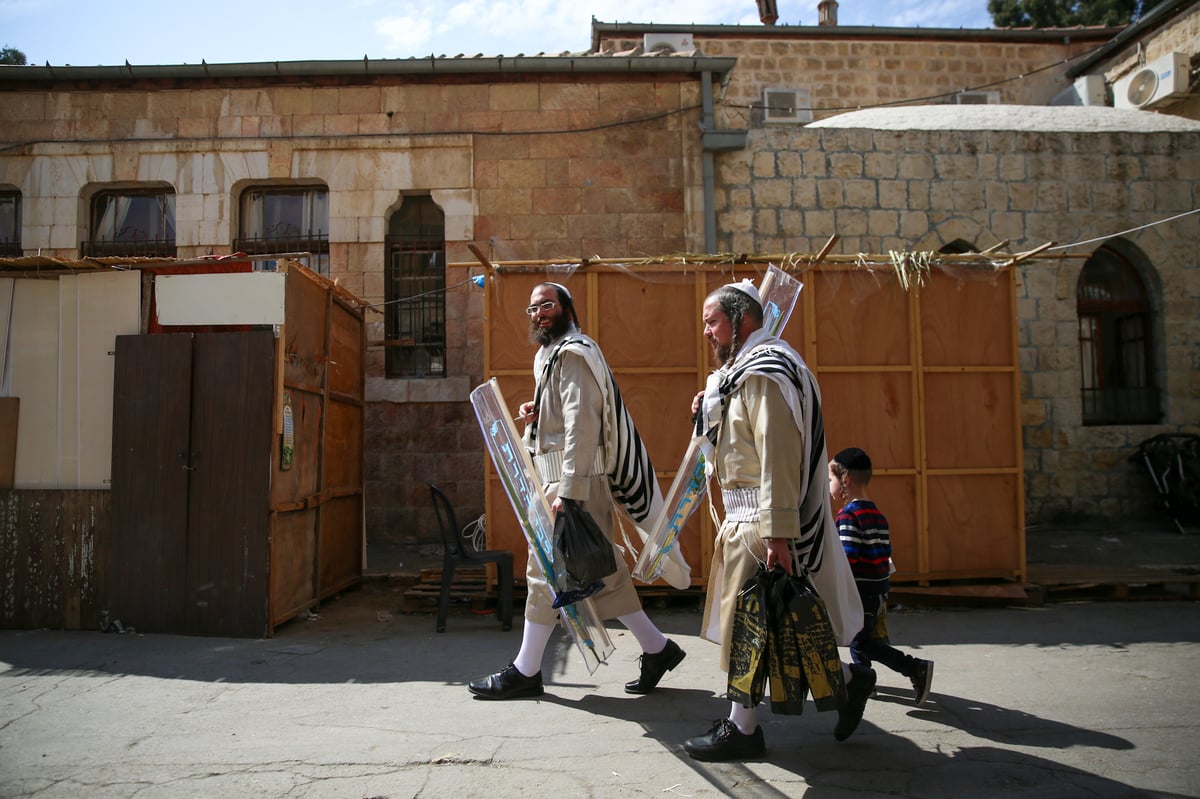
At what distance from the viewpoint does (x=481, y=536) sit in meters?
9.04

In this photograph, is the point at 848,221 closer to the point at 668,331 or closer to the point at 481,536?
the point at 668,331

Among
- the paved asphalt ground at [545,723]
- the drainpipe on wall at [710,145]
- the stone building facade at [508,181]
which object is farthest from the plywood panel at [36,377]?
the drainpipe on wall at [710,145]

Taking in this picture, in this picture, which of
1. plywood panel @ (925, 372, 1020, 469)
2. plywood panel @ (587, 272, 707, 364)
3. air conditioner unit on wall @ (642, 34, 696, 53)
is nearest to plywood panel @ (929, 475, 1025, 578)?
plywood panel @ (925, 372, 1020, 469)

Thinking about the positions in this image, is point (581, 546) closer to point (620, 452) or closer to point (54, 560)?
point (620, 452)

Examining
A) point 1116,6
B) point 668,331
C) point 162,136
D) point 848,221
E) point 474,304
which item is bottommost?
point 668,331

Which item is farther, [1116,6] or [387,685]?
[1116,6]

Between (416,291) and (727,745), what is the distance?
763 cm

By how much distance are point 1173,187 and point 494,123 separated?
843cm

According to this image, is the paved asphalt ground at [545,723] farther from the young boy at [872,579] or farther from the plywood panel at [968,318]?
the plywood panel at [968,318]

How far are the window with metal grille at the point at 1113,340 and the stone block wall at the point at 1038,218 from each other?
25 centimetres

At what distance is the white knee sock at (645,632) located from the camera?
4289mm

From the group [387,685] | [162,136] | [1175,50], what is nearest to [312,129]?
[162,136]

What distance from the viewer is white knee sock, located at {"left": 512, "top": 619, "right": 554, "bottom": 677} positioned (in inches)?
165

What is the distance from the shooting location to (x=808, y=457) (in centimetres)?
337
